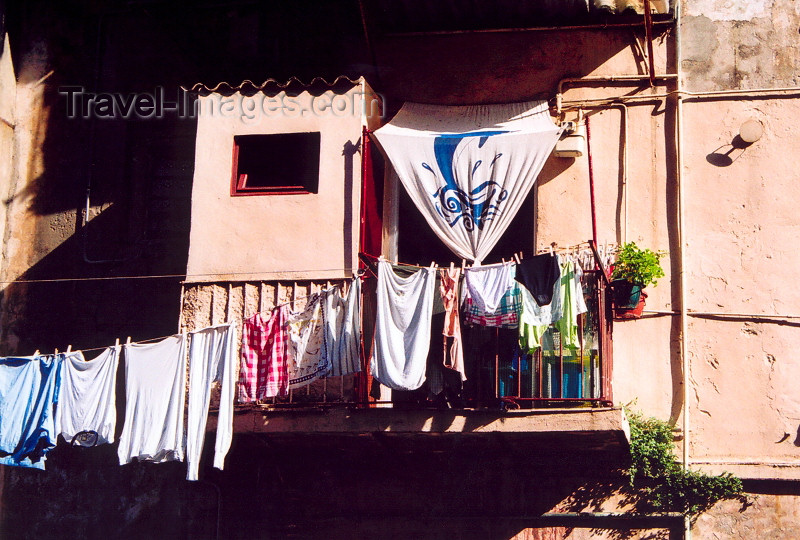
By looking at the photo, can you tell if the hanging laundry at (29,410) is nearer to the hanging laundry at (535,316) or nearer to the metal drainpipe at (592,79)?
the hanging laundry at (535,316)

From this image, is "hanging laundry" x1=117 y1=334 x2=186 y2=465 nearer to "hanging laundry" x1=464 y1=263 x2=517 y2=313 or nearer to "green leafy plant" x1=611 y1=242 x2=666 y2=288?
"hanging laundry" x1=464 y1=263 x2=517 y2=313

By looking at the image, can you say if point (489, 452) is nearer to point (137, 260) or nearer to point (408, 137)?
point (408, 137)

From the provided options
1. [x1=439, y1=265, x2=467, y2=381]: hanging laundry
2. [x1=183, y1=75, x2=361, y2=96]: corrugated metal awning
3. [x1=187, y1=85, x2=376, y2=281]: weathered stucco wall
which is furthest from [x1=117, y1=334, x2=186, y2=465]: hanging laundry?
[x1=183, y1=75, x2=361, y2=96]: corrugated metal awning

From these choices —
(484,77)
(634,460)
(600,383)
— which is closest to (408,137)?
(484,77)

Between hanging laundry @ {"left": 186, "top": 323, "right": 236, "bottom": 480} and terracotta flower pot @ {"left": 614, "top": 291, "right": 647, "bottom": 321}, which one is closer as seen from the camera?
hanging laundry @ {"left": 186, "top": 323, "right": 236, "bottom": 480}

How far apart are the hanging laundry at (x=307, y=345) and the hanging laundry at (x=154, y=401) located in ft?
3.38

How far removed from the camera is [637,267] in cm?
998

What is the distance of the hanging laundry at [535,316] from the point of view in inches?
A: 367

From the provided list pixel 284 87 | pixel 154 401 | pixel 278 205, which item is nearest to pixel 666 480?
pixel 278 205

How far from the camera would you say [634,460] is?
10.1m

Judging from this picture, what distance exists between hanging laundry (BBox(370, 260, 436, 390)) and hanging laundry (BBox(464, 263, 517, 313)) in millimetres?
357

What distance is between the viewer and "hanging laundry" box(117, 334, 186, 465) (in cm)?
979

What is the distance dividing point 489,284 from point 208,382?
276 cm

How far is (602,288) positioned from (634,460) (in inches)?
66.9
